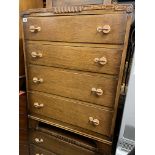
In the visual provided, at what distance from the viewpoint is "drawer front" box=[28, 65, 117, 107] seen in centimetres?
97

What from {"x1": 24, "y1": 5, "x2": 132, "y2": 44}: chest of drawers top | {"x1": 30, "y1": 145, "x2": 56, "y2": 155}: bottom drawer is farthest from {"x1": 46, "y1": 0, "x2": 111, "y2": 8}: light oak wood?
{"x1": 30, "y1": 145, "x2": 56, "y2": 155}: bottom drawer

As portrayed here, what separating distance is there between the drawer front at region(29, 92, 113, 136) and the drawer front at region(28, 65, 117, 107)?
0.14ft

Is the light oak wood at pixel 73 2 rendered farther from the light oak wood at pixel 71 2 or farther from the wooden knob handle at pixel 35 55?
the wooden knob handle at pixel 35 55

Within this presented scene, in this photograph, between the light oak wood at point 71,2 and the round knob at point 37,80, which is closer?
the light oak wood at point 71,2

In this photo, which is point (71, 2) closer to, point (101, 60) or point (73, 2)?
point (73, 2)

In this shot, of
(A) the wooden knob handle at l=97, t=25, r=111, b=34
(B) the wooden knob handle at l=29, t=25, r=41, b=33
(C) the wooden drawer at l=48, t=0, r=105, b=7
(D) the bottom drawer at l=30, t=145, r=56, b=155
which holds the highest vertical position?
(C) the wooden drawer at l=48, t=0, r=105, b=7

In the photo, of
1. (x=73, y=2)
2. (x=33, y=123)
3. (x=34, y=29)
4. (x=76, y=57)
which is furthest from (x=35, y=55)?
(x=33, y=123)

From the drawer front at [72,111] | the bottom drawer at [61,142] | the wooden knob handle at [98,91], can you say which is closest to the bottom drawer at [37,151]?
the bottom drawer at [61,142]

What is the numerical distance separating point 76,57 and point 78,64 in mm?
42

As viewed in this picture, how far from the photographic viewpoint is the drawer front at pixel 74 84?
97 cm

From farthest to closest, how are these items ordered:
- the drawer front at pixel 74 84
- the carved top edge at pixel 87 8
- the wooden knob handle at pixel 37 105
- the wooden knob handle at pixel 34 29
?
1. the wooden knob handle at pixel 37 105
2. the wooden knob handle at pixel 34 29
3. the drawer front at pixel 74 84
4. the carved top edge at pixel 87 8

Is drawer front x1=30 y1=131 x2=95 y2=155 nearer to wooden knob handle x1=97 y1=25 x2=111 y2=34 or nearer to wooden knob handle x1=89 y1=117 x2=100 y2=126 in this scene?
wooden knob handle x1=89 y1=117 x2=100 y2=126

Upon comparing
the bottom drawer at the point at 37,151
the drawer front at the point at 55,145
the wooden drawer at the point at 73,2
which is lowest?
the bottom drawer at the point at 37,151
